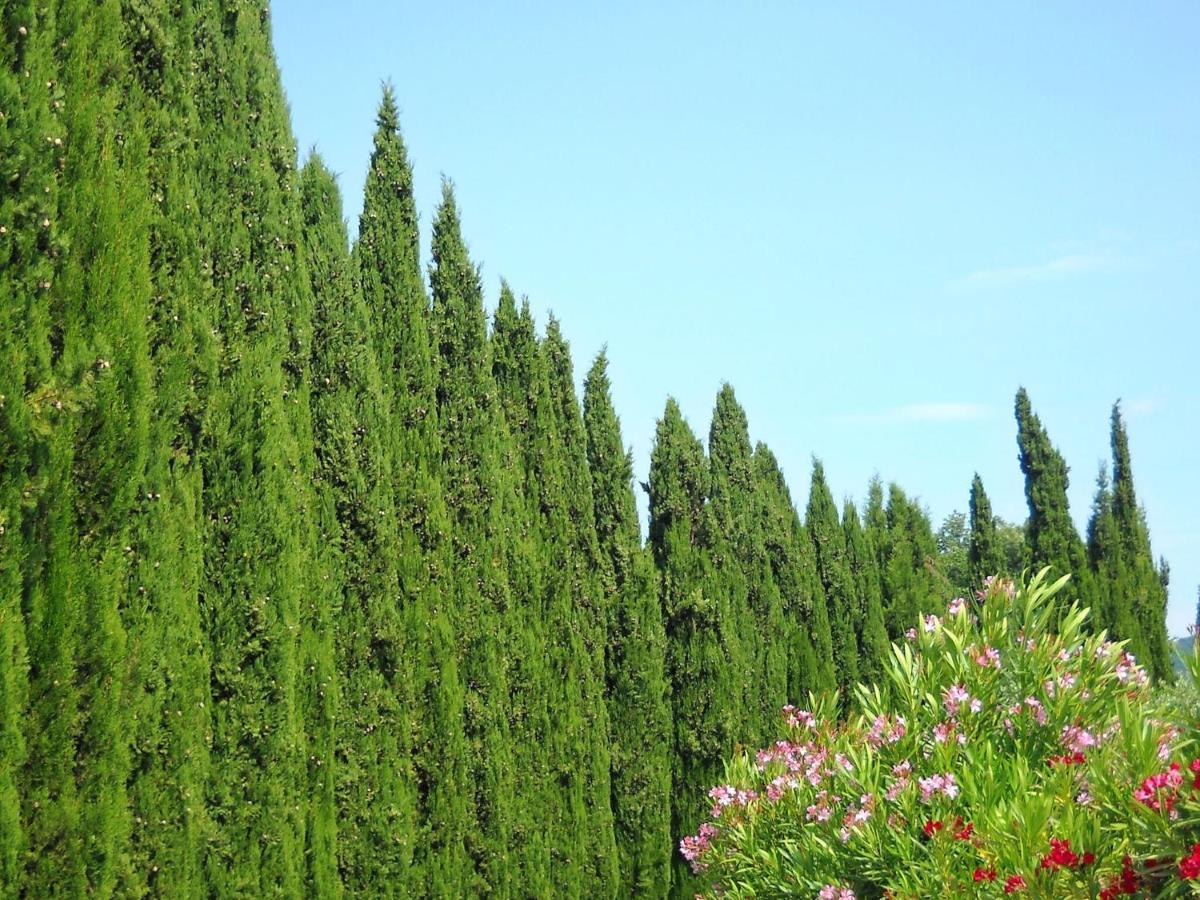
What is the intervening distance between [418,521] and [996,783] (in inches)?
185

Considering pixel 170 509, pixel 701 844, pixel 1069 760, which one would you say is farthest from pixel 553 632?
pixel 170 509

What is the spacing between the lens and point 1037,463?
25156 mm

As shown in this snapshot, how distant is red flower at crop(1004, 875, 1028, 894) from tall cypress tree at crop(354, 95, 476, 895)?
14.3ft

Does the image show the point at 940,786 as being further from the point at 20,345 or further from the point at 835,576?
the point at 835,576

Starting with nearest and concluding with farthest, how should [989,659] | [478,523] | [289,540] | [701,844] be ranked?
[289,540], [989,659], [478,523], [701,844]

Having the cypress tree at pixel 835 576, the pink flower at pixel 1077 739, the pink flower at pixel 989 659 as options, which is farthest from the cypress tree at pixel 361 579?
the cypress tree at pixel 835 576

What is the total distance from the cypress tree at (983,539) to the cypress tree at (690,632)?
513 inches

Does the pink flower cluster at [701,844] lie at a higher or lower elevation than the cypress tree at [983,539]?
lower

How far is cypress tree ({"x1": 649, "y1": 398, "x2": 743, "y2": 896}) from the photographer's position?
12609mm

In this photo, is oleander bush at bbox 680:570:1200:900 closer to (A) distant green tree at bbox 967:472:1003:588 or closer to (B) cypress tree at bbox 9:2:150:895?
(B) cypress tree at bbox 9:2:150:895

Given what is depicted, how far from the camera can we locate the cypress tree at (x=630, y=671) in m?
11.7

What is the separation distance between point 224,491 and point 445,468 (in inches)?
125

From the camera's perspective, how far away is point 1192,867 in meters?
4.48

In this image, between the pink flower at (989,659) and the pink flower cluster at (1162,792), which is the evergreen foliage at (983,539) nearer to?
the pink flower at (989,659)
